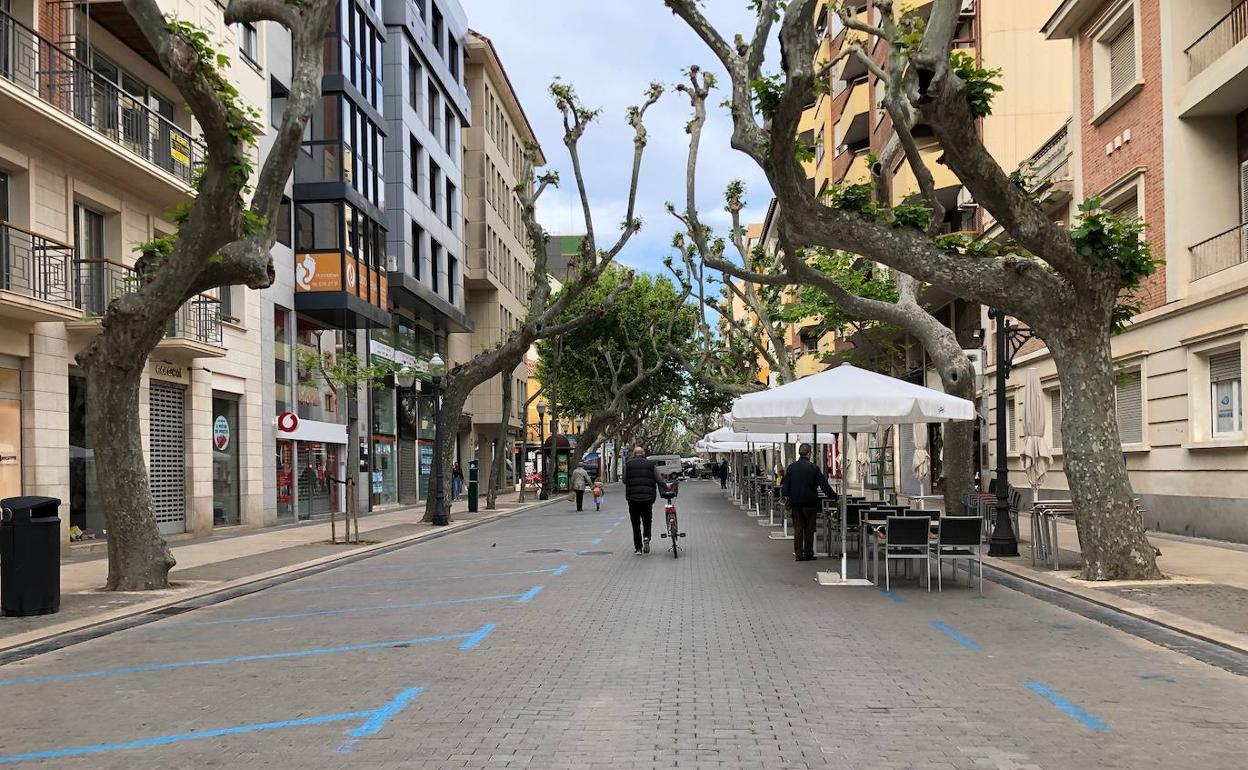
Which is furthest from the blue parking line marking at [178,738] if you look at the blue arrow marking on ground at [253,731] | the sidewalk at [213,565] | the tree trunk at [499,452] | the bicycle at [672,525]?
the tree trunk at [499,452]

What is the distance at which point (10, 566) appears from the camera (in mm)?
11523

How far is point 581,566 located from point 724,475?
144ft

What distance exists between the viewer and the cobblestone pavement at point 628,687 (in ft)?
19.2

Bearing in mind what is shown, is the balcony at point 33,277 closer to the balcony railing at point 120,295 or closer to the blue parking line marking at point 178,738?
the balcony railing at point 120,295

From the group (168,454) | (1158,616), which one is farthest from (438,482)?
(1158,616)

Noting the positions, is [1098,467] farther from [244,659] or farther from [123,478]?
[123,478]

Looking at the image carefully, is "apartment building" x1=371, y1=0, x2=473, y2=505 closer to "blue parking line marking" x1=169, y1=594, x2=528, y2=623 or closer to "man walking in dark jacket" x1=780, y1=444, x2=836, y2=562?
"man walking in dark jacket" x1=780, y1=444, x2=836, y2=562

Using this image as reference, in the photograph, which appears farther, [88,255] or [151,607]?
[88,255]

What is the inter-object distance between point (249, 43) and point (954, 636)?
24.3m

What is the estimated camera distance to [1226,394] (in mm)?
19172

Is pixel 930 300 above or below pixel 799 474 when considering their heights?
above

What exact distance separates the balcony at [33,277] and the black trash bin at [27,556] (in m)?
6.62

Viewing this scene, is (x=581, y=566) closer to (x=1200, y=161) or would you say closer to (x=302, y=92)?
(x=302, y=92)

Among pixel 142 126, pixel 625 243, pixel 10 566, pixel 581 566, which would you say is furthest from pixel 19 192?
pixel 625 243
